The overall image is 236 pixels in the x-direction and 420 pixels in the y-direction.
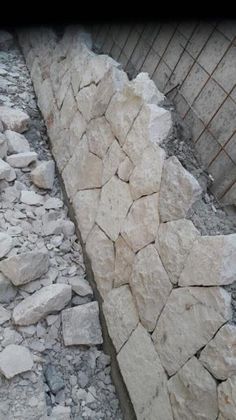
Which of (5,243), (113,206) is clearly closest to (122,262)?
(113,206)

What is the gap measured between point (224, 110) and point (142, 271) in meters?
1.04

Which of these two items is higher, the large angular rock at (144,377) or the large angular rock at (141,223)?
the large angular rock at (141,223)

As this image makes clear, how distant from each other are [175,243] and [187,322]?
0.42 m

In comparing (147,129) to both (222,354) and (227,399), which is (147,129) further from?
(227,399)

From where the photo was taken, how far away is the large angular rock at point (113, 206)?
2.84m

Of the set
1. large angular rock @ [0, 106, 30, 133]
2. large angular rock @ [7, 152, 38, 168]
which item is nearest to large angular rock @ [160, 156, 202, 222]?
large angular rock @ [7, 152, 38, 168]

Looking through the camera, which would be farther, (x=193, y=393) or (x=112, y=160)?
(x=112, y=160)

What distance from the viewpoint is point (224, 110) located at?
7.85ft

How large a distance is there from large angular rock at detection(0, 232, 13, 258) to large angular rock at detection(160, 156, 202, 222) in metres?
1.17

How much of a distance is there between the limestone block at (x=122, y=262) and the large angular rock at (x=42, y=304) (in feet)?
1.22

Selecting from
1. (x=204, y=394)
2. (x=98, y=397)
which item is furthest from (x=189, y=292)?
(x=98, y=397)

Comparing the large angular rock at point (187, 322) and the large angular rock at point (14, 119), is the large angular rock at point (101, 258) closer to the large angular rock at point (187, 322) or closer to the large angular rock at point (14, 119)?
the large angular rock at point (187, 322)

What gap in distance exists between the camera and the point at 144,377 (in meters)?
2.41

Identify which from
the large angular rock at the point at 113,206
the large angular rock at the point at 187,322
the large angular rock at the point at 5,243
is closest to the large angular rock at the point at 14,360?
the large angular rock at the point at 5,243
